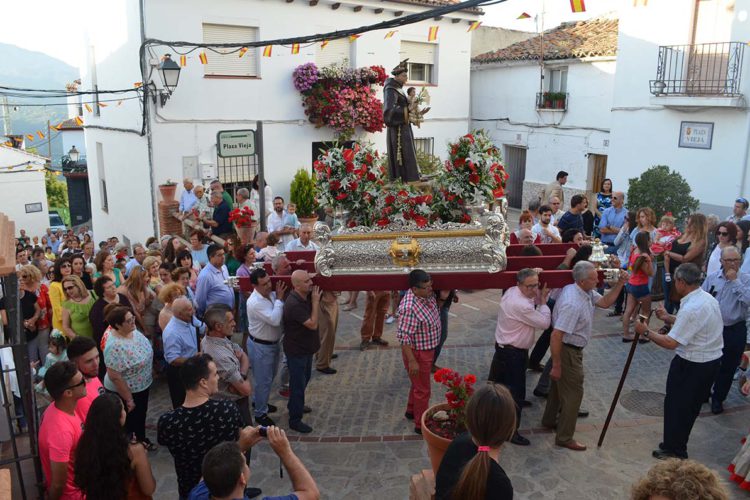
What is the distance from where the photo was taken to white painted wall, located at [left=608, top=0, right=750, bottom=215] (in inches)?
490

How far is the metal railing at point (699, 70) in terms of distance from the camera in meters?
12.3

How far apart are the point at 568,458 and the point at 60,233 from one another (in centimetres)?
1935

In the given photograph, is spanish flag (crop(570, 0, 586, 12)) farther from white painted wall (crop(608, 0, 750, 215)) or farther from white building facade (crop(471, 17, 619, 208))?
white building facade (crop(471, 17, 619, 208))

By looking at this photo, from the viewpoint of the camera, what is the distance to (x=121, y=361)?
5207 millimetres

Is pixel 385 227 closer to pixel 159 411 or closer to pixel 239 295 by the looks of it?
pixel 239 295

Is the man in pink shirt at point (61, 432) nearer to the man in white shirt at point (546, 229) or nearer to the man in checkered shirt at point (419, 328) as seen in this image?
the man in checkered shirt at point (419, 328)

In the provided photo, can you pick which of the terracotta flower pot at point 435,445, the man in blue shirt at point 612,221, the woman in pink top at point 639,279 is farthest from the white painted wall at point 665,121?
the terracotta flower pot at point 435,445

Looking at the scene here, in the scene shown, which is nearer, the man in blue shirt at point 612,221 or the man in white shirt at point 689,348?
the man in white shirt at point 689,348

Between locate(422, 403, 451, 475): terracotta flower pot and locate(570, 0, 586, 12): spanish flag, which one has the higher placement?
locate(570, 0, 586, 12): spanish flag

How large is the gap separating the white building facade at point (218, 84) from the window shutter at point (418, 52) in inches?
1.1

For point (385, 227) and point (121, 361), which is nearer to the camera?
point (121, 361)

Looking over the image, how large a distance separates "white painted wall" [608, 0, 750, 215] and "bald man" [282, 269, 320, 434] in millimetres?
10215

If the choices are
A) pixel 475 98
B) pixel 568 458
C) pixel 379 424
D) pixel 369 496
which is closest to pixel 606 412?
pixel 568 458

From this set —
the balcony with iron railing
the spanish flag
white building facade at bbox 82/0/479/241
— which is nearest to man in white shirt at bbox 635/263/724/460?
the spanish flag
